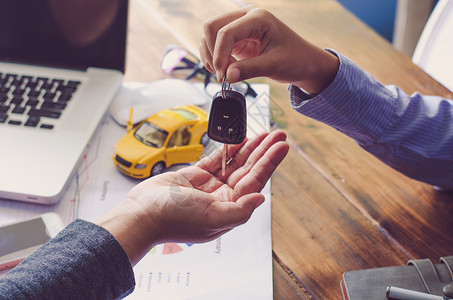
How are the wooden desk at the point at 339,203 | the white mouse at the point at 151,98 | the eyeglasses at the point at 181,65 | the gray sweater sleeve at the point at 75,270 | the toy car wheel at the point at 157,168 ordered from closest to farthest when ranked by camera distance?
1. the gray sweater sleeve at the point at 75,270
2. the wooden desk at the point at 339,203
3. the toy car wheel at the point at 157,168
4. the white mouse at the point at 151,98
5. the eyeglasses at the point at 181,65

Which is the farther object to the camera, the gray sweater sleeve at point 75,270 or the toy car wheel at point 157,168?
the toy car wheel at point 157,168

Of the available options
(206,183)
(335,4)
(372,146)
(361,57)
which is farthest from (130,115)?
(335,4)

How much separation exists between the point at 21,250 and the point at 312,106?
1.80ft

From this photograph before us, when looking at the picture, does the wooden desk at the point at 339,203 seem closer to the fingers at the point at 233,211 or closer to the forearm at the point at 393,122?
the forearm at the point at 393,122

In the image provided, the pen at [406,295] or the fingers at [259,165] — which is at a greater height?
the fingers at [259,165]

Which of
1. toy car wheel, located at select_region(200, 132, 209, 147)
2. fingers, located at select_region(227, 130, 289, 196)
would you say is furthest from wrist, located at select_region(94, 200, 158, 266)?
toy car wheel, located at select_region(200, 132, 209, 147)

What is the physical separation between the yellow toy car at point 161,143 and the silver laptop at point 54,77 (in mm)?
92

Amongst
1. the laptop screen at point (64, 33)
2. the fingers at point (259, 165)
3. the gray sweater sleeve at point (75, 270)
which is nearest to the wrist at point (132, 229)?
the gray sweater sleeve at point (75, 270)

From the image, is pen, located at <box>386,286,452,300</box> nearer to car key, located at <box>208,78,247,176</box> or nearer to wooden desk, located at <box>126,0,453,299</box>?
wooden desk, located at <box>126,0,453,299</box>

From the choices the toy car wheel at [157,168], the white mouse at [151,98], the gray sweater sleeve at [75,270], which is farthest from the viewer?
the white mouse at [151,98]

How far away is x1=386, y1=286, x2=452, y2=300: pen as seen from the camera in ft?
2.14

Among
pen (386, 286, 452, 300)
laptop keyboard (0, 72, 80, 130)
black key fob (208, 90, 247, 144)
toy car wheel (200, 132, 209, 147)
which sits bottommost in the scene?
laptop keyboard (0, 72, 80, 130)

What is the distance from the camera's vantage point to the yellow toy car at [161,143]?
86 centimetres

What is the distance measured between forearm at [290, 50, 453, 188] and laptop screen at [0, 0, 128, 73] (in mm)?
424
